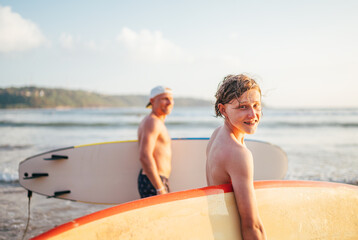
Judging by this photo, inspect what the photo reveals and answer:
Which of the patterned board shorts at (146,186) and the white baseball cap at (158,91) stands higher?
the white baseball cap at (158,91)

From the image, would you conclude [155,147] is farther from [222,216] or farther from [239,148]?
[239,148]

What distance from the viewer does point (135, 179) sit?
376cm

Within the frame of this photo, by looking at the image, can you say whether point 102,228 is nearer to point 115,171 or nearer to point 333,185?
point 333,185

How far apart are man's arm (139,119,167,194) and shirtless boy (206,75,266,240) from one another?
122cm

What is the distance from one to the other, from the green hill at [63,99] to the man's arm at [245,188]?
37995mm

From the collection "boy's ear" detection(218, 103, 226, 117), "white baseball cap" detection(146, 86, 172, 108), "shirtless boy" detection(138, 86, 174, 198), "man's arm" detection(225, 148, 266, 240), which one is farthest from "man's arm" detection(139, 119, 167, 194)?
"man's arm" detection(225, 148, 266, 240)

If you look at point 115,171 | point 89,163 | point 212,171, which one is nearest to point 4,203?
point 89,163

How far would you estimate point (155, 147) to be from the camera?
275 centimetres

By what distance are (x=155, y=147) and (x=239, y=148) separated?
5.47 ft

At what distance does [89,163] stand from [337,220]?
10.2 feet

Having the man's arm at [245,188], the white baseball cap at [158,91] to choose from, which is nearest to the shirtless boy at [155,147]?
the white baseball cap at [158,91]

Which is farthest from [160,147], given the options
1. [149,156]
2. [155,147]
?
[149,156]

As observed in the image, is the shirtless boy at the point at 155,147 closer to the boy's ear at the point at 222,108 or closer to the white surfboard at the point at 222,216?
the white surfboard at the point at 222,216

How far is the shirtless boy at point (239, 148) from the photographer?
115cm
